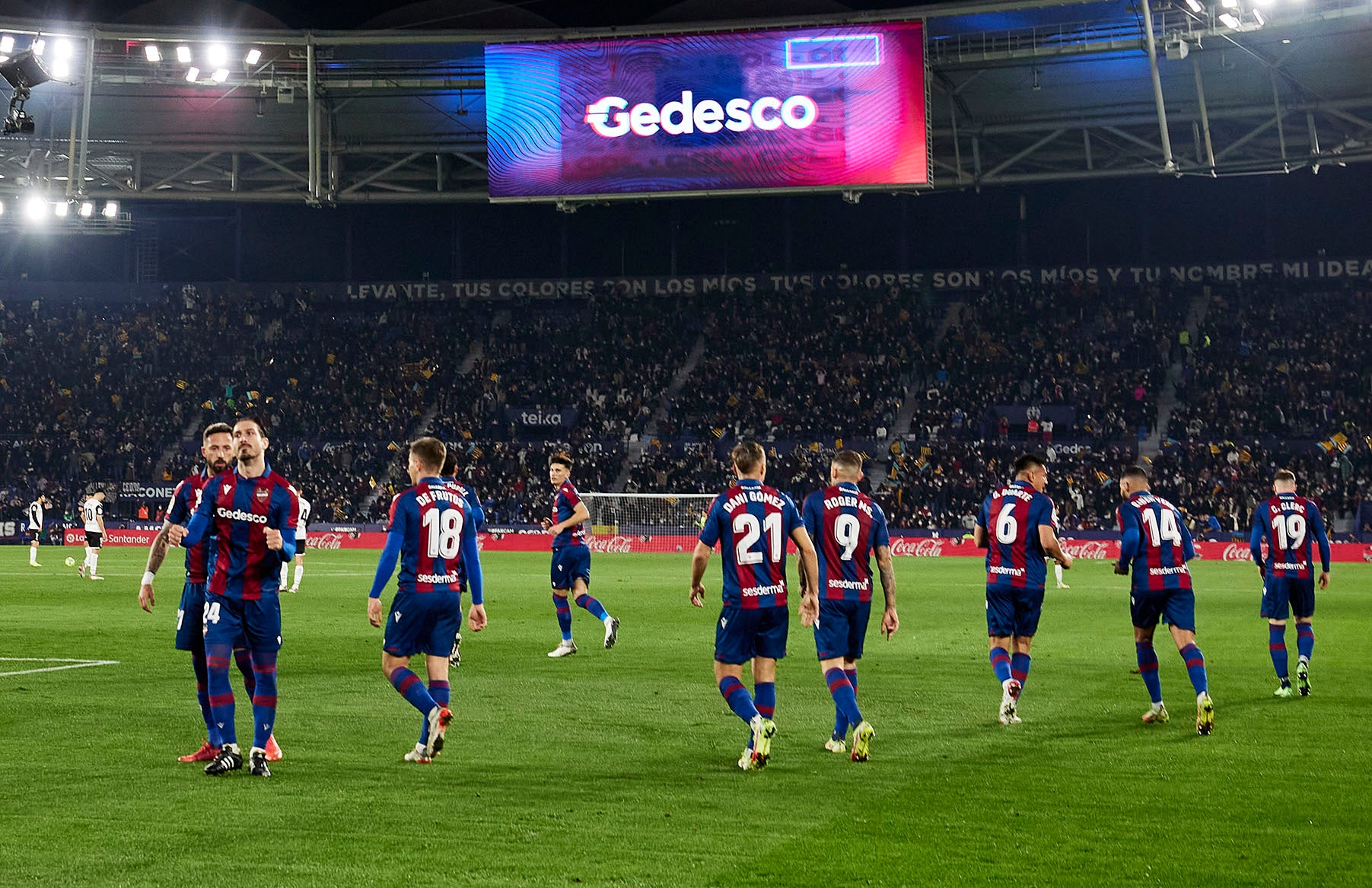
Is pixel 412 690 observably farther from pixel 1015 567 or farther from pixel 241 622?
pixel 1015 567

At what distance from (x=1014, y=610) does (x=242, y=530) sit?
6565 mm

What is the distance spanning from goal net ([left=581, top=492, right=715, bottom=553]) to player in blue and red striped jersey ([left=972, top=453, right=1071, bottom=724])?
31863 millimetres

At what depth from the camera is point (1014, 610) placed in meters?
12.2

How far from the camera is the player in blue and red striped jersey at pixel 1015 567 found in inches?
478

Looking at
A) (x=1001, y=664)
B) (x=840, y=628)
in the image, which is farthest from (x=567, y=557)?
(x=840, y=628)

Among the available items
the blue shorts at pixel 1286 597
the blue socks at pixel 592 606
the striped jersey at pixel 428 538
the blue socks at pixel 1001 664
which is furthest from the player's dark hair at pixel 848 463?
the blue socks at pixel 592 606

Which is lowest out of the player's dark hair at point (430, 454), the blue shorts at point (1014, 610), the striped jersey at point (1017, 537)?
the blue shorts at point (1014, 610)

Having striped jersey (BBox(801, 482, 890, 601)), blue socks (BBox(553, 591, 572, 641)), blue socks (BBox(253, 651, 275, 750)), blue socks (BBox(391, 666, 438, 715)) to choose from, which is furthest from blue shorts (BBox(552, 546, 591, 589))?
blue socks (BBox(253, 651, 275, 750))

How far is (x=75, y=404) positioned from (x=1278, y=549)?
5101 cm

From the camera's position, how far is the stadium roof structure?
115ft

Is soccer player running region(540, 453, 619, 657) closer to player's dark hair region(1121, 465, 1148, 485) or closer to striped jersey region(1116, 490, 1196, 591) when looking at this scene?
player's dark hair region(1121, 465, 1148, 485)

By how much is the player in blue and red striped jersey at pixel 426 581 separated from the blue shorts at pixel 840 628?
101 inches

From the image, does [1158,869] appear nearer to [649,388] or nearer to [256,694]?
[256,694]

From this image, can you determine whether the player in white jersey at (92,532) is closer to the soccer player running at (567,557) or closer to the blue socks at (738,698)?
the soccer player running at (567,557)
